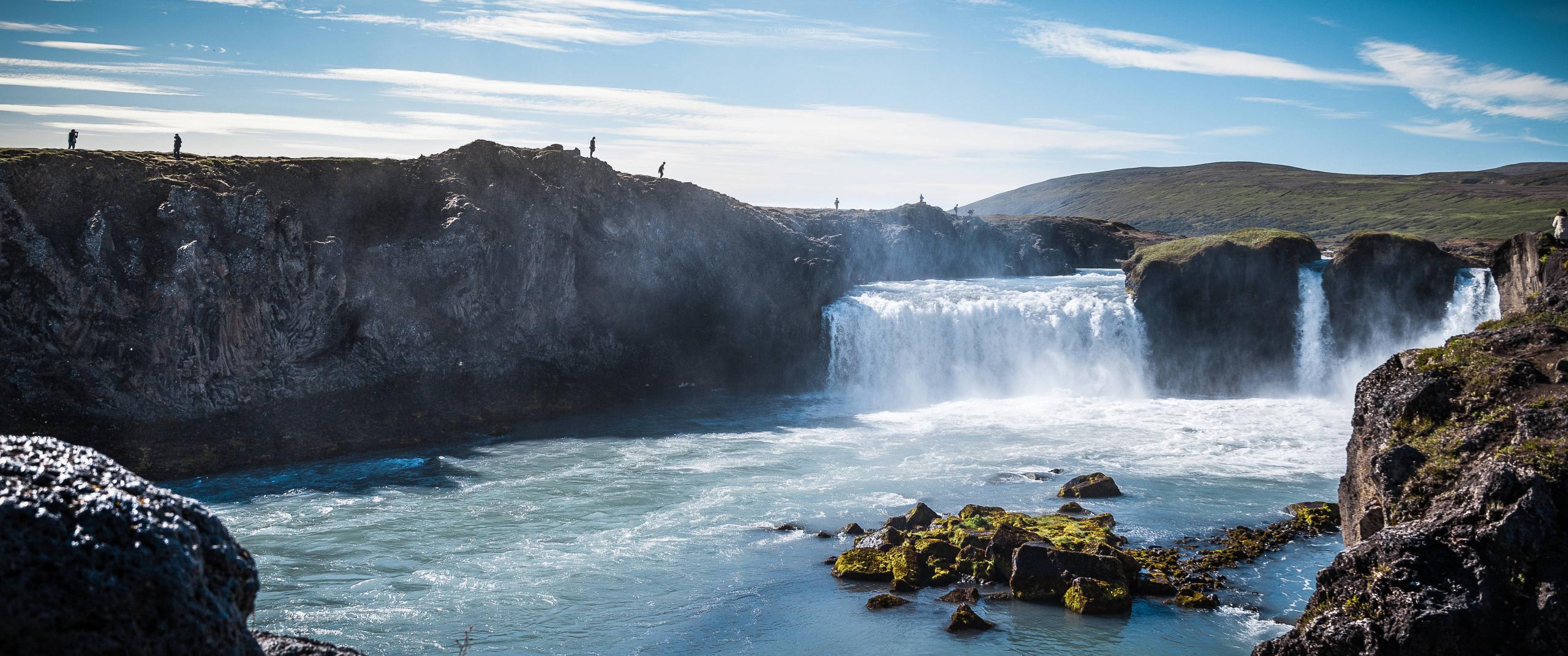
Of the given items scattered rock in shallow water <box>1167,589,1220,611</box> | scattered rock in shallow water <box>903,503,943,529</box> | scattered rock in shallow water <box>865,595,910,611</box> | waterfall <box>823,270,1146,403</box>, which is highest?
waterfall <box>823,270,1146,403</box>

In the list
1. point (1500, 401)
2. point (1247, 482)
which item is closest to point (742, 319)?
point (1247, 482)

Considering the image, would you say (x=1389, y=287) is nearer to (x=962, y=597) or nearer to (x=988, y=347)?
(x=988, y=347)

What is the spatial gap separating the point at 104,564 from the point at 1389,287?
50.1 m

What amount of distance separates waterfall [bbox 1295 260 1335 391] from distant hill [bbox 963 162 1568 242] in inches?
1789

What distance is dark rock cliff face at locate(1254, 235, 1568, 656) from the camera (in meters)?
11.1

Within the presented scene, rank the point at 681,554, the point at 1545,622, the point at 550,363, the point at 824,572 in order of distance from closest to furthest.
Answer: the point at 1545,622 < the point at 824,572 < the point at 681,554 < the point at 550,363

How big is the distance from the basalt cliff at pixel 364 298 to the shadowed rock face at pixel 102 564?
96.5 feet

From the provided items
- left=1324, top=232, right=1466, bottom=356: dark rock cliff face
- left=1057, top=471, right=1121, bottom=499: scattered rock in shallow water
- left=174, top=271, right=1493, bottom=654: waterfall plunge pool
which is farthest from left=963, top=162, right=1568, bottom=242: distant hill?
left=1057, top=471, right=1121, bottom=499: scattered rock in shallow water

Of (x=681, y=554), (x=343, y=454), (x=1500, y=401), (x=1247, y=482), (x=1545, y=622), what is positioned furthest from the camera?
(x=343, y=454)

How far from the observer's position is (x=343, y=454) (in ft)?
110

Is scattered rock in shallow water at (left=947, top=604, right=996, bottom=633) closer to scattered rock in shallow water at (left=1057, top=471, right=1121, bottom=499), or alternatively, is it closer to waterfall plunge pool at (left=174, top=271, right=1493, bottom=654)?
waterfall plunge pool at (left=174, top=271, right=1493, bottom=654)

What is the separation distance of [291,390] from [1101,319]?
36036 millimetres

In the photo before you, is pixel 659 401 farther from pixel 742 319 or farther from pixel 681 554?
pixel 681 554

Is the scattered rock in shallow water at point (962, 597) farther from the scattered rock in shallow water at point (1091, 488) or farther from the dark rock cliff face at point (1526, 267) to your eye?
the dark rock cliff face at point (1526, 267)
